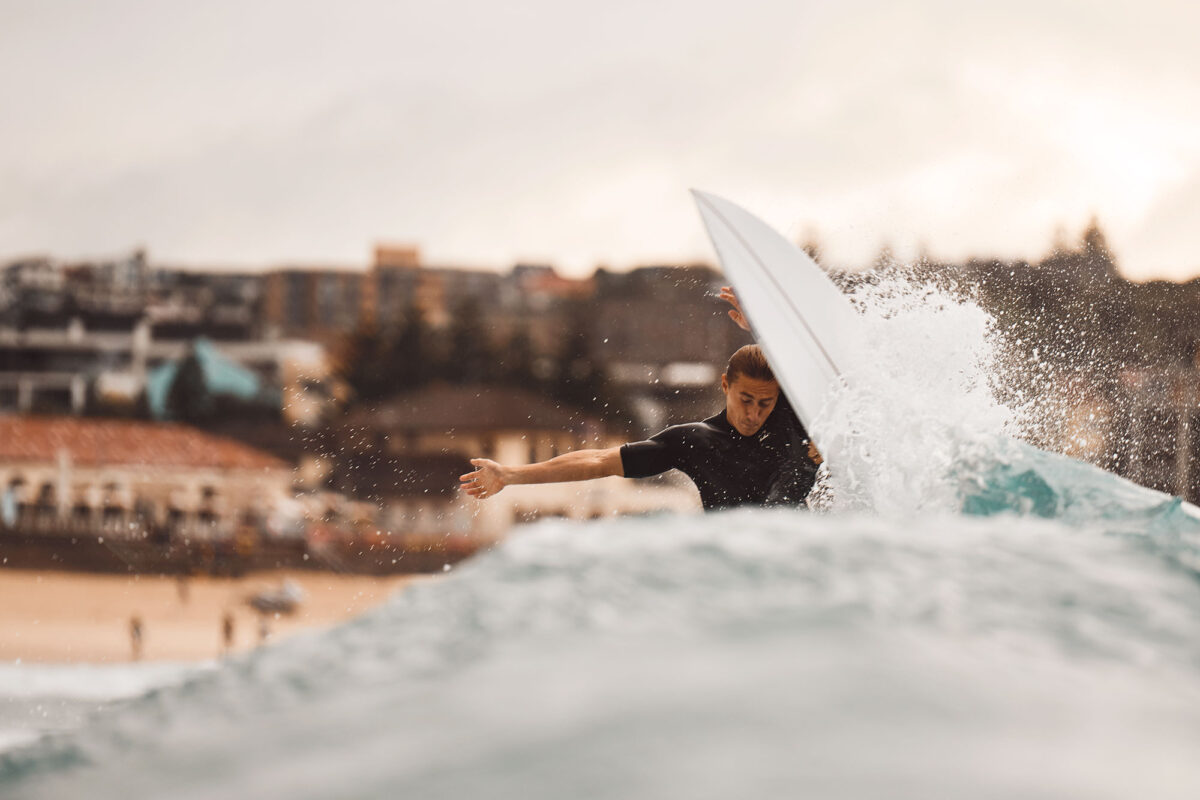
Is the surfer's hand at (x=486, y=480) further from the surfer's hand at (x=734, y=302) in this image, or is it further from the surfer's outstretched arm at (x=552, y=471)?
the surfer's hand at (x=734, y=302)

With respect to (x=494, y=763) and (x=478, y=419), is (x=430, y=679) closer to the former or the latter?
(x=494, y=763)

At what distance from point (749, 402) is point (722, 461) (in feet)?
0.87

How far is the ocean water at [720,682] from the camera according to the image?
1.91 m

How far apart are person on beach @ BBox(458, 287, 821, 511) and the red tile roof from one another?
43450 millimetres

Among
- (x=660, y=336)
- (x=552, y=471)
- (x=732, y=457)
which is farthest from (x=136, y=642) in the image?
(x=660, y=336)

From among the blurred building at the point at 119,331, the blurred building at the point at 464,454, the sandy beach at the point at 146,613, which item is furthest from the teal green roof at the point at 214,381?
the sandy beach at the point at 146,613

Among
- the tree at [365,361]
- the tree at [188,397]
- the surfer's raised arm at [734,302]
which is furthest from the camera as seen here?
the tree at [365,361]

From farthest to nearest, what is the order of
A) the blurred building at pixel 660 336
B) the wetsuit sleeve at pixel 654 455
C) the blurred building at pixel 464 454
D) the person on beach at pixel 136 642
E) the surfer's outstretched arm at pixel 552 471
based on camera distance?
1. the blurred building at pixel 660 336
2. the blurred building at pixel 464 454
3. the person on beach at pixel 136 642
4. the surfer's outstretched arm at pixel 552 471
5. the wetsuit sleeve at pixel 654 455

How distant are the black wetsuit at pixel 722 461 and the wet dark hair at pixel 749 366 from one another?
204mm

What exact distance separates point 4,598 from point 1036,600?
41287 mm

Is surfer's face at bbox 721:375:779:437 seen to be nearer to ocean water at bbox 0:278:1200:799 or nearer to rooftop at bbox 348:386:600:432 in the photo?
ocean water at bbox 0:278:1200:799

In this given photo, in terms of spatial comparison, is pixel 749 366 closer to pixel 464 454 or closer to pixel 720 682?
pixel 720 682

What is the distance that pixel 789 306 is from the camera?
16.1 feet

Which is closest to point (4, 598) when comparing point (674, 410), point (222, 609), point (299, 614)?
point (222, 609)
